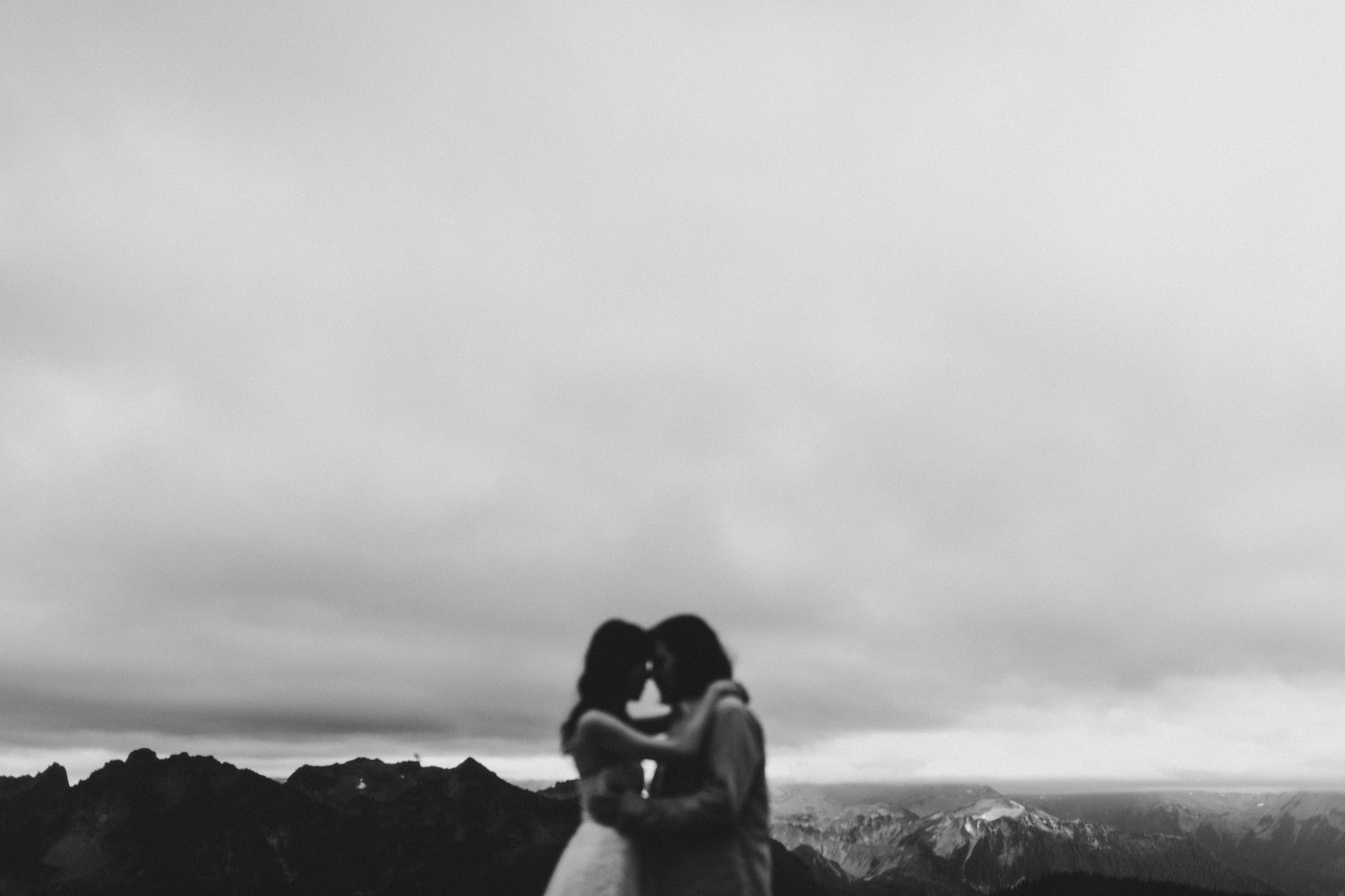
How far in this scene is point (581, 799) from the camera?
41.9 feet

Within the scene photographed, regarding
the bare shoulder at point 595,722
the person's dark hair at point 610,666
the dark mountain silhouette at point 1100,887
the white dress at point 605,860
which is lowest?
the dark mountain silhouette at point 1100,887

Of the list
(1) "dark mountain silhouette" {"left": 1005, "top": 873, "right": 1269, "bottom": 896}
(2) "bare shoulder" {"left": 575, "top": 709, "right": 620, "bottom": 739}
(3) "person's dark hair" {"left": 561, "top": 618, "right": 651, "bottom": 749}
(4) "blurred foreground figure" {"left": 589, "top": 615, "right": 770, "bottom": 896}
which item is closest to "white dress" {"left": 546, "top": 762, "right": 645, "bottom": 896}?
(4) "blurred foreground figure" {"left": 589, "top": 615, "right": 770, "bottom": 896}

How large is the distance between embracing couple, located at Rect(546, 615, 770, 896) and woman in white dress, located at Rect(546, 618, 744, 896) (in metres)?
0.01

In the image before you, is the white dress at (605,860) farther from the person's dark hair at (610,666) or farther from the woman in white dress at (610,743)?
the person's dark hair at (610,666)

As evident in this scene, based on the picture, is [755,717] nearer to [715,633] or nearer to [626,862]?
[715,633]

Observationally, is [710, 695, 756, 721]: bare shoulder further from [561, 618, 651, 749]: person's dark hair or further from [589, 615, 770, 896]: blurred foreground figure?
[561, 618, 651, 749]: person's dark hair

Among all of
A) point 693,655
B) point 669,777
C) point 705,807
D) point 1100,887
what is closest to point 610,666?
point 693,655

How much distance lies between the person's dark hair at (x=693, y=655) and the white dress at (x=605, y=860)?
1.11 metres

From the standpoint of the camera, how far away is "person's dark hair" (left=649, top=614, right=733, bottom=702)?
12219 millimetres

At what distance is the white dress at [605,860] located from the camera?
468 inches

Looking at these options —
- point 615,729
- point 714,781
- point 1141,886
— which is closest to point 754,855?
point 714,781

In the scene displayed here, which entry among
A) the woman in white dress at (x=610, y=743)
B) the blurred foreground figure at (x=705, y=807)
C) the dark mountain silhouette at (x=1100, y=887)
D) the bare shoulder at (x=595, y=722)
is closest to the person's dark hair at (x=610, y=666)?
the woman in white dress at (x=610, y=743)

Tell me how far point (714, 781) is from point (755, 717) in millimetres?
911

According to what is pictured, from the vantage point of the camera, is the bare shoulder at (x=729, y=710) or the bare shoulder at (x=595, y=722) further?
the bare shoulder at (x=595, y=722)
